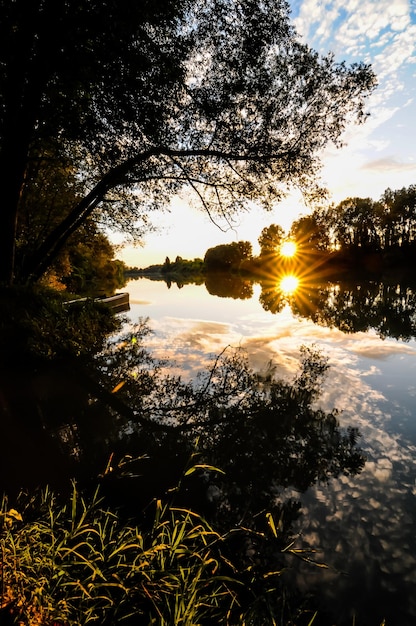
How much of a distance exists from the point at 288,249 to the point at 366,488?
7444 cm

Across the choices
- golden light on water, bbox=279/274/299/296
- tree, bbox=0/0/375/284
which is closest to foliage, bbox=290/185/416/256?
golden light on water, bbox=279/274/299/296

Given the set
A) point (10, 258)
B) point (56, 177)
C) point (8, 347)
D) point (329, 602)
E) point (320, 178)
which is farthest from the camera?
point (56, 177)

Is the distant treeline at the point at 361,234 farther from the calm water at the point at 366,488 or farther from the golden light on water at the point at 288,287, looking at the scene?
the calm water at the point at 366,488

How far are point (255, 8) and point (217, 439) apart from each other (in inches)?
414

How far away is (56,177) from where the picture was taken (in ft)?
45.9

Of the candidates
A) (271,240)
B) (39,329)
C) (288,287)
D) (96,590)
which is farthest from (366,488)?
(271,240)

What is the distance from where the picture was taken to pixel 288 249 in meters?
73.1

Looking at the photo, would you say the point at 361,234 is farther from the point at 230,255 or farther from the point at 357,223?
the point at 230,255

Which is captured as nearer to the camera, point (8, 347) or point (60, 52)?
point (60, 52)

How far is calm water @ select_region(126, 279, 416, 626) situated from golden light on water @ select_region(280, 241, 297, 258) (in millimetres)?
64300

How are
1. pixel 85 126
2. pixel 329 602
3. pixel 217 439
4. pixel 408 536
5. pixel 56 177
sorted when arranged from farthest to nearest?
pixel 56 177 < pixel 85 126 < pixel 217 439 < pixel 408 536 < pixel 329 602

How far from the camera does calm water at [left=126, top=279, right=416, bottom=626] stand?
2.23m

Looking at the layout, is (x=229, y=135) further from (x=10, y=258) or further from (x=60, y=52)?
(x=10, y=258)

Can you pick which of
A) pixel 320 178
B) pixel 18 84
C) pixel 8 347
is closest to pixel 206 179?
pixel 320 178
